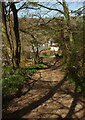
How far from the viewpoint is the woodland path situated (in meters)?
4.14

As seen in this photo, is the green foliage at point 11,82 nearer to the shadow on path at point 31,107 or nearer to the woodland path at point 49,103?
the woodland path at point 49,103

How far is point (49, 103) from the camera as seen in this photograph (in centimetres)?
492

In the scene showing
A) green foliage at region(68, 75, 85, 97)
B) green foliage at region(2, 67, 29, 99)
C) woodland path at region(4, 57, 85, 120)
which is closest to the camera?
woodland path at region(4, 57, 85, 120)

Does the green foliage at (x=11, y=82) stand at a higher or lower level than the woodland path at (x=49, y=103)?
higher

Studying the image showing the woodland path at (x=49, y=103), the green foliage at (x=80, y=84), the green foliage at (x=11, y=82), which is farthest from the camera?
the green foliage at (x=11, y=82)

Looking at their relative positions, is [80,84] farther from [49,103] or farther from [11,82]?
[11,82]

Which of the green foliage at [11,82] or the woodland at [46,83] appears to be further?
the green foliage at [11,82]

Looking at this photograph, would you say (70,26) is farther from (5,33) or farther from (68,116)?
(68,116)

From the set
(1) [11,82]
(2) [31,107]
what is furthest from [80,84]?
(1) [11,82]

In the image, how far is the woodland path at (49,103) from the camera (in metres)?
4.14

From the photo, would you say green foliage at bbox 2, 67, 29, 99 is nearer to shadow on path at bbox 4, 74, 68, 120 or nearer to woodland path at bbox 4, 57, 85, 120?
woodland path at bbox 4, 57, 85, 120

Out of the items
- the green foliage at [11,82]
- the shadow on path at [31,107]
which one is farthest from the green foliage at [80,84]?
the green foliage at [11,82]

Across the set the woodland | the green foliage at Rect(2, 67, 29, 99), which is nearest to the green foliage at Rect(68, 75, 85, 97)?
the woodland

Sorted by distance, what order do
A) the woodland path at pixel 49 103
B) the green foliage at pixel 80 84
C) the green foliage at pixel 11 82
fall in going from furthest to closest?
the green foliage at pixel 11 82 → the green foliage at pixel 80 84 → the woodland path at pixel 49 103
